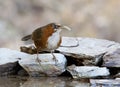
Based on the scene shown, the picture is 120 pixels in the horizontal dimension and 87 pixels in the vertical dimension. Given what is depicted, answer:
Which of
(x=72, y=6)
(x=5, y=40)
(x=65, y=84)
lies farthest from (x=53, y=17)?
(x=65, y=84)

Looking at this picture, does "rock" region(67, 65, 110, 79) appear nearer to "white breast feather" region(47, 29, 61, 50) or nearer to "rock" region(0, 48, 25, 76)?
"white breast feather" region(47, 29, 61, 50)

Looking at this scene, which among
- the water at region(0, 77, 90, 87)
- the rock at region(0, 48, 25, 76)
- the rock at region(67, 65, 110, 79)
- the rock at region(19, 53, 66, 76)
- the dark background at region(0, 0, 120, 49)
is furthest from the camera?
the dark background at region(0, 0, 120, 49)

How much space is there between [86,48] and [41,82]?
0.77 m

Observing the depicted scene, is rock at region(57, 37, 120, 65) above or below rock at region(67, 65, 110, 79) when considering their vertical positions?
above

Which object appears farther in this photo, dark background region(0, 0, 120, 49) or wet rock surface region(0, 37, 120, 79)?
dark background region(0, 0, 120, 49)

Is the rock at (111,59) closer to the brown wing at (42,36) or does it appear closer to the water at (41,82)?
the water at (41,82)

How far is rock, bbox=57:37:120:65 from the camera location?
223 inches

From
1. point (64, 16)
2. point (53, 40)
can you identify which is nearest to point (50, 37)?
point (53, 40)

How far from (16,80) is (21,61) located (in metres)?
0.29

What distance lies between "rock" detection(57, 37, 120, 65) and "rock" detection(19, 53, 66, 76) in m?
0.17

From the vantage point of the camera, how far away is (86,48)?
19.3 ft

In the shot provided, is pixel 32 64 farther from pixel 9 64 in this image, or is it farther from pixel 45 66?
pixel 9 64

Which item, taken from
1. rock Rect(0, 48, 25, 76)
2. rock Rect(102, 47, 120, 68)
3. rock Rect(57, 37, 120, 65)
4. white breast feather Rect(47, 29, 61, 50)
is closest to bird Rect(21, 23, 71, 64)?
white breast feather Rect(47, 29, 61, 50)

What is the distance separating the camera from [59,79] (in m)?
5.53
